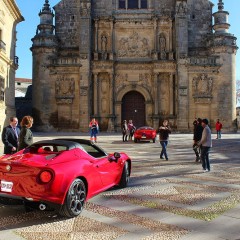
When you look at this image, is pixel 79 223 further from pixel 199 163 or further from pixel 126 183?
pixel 199 163

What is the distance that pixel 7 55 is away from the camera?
77.1 ft

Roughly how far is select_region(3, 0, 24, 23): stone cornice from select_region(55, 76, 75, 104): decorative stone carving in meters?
8.50

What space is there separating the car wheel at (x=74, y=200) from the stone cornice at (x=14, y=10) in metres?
19.9

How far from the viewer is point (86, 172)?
5.60 m

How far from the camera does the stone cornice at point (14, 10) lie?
2248 cm

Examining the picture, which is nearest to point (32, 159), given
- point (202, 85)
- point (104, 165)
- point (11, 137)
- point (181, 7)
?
point (104, 165)

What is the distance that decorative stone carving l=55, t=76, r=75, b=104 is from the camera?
32969mm

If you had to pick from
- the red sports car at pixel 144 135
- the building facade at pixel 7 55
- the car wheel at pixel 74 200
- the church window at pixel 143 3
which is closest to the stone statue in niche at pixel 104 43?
the church window at pixel 143 3

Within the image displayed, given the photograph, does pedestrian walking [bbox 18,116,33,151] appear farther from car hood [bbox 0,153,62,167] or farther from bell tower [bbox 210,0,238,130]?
bell tower [bbox 210,0,238,130]

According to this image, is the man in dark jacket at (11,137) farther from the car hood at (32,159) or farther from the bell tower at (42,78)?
the bell tower at (42,78)

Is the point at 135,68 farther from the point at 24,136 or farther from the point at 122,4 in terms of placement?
the point at 24,136

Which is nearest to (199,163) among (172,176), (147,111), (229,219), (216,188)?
(172,176)

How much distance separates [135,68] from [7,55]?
1411 cm

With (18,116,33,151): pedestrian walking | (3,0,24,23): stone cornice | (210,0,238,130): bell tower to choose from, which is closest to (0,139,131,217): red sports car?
(18,116,33,151): pedestrian walking
